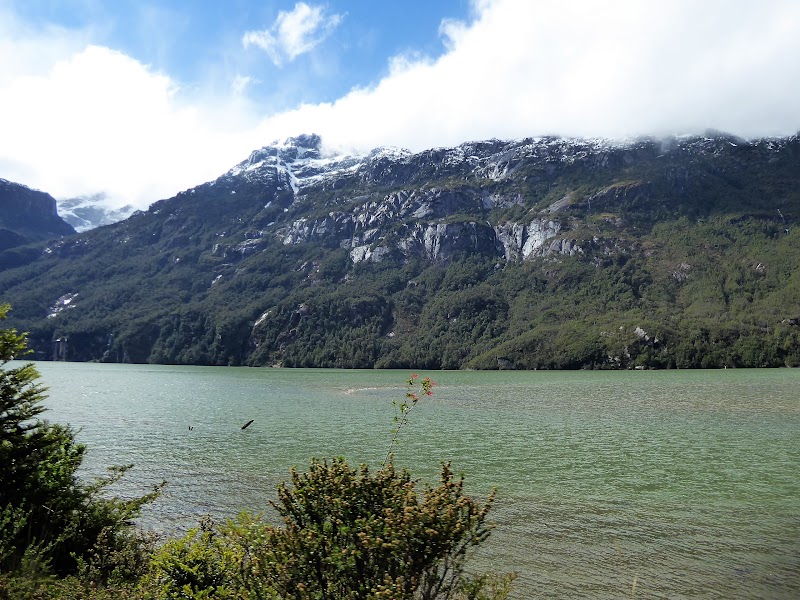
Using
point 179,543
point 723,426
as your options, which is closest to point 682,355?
point 723,426

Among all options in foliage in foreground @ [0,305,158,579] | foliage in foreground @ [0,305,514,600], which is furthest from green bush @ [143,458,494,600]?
foliage in foreground @ [0,305,158,579]

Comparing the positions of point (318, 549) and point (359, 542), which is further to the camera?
point (318, 549)

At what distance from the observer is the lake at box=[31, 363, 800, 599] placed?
15883 mm

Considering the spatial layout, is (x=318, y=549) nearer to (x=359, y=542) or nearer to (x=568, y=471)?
(x=359, y=542)

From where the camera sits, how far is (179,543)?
28.2ft

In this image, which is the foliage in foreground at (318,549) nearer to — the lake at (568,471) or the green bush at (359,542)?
the green bush at (359,542)

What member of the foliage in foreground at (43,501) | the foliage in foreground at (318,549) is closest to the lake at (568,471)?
the foliage in foreground at (43,501)

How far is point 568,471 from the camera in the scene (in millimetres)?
28984

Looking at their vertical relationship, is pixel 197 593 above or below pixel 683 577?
above

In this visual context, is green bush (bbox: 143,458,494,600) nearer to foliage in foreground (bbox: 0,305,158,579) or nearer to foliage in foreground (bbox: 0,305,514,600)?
foliage in foreground (bbox: 0,305,514,600)

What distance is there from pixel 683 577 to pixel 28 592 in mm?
15656

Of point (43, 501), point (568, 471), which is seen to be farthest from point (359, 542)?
point (568, 471)

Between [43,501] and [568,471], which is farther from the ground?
[43,501]

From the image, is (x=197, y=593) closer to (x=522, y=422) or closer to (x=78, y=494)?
(x=78, y=494)
